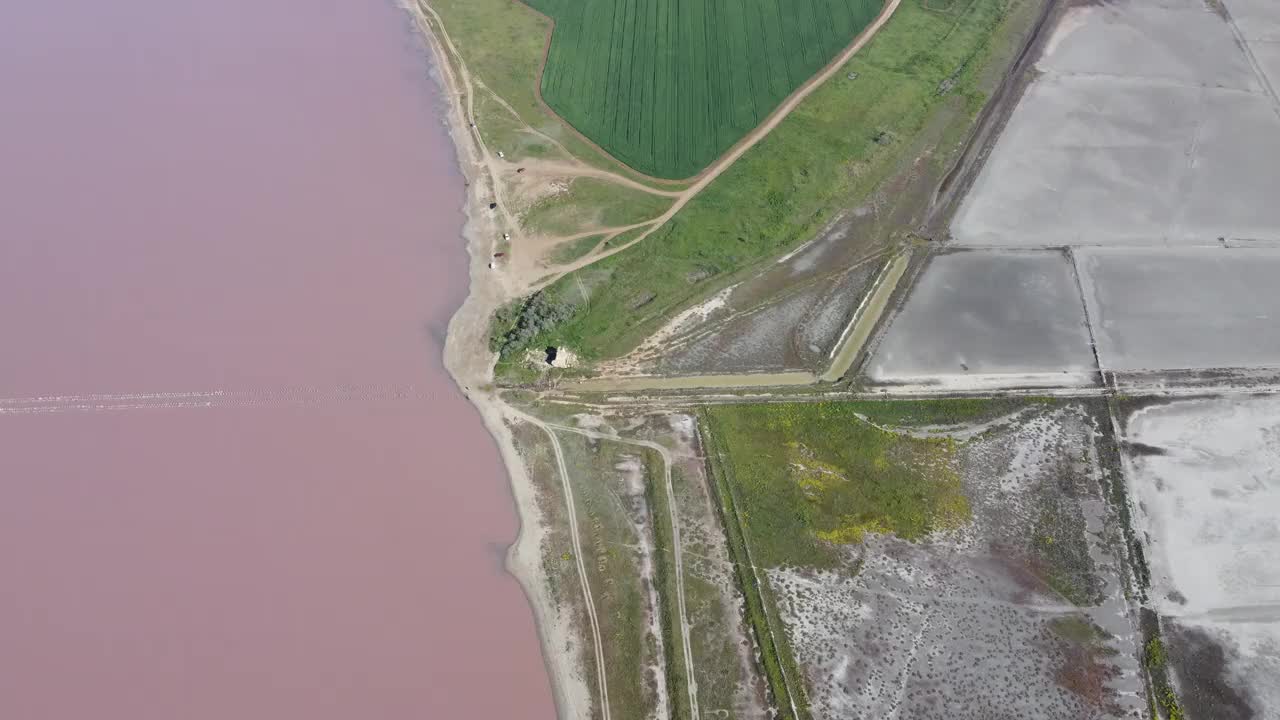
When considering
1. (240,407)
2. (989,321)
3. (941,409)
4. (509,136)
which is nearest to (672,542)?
(941,409)

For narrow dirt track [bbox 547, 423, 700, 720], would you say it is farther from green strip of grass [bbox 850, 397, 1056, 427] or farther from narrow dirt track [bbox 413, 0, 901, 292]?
narrow dirt track [bbox 413, 0, 901, 292]

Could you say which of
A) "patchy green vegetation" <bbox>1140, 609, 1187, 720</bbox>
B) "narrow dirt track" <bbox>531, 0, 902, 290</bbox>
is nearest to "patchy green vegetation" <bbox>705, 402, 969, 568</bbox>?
"patchy green vegetation" <bbox>1140, 609, 1187, 720</bbox>

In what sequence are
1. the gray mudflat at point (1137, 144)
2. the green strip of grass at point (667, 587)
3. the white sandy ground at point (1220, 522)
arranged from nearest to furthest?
the green strip of grass at point (667, 587) → the white sandy ground at point (1220, 522) → the gray mudflat at point (1137, 144)

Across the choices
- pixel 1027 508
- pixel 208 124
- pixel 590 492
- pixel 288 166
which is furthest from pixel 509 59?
pixel 1027 508

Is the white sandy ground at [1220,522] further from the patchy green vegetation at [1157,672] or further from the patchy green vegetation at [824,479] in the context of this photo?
the patchy green vegetation at [824,479]

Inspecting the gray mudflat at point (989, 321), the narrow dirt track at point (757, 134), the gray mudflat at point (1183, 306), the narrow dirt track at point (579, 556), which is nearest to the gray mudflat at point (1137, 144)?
the gray mudflat at point (1183, 306)

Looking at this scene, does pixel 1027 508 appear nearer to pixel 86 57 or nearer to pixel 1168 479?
pixel 1168 479

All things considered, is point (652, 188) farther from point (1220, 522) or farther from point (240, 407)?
point (1220, 522)
